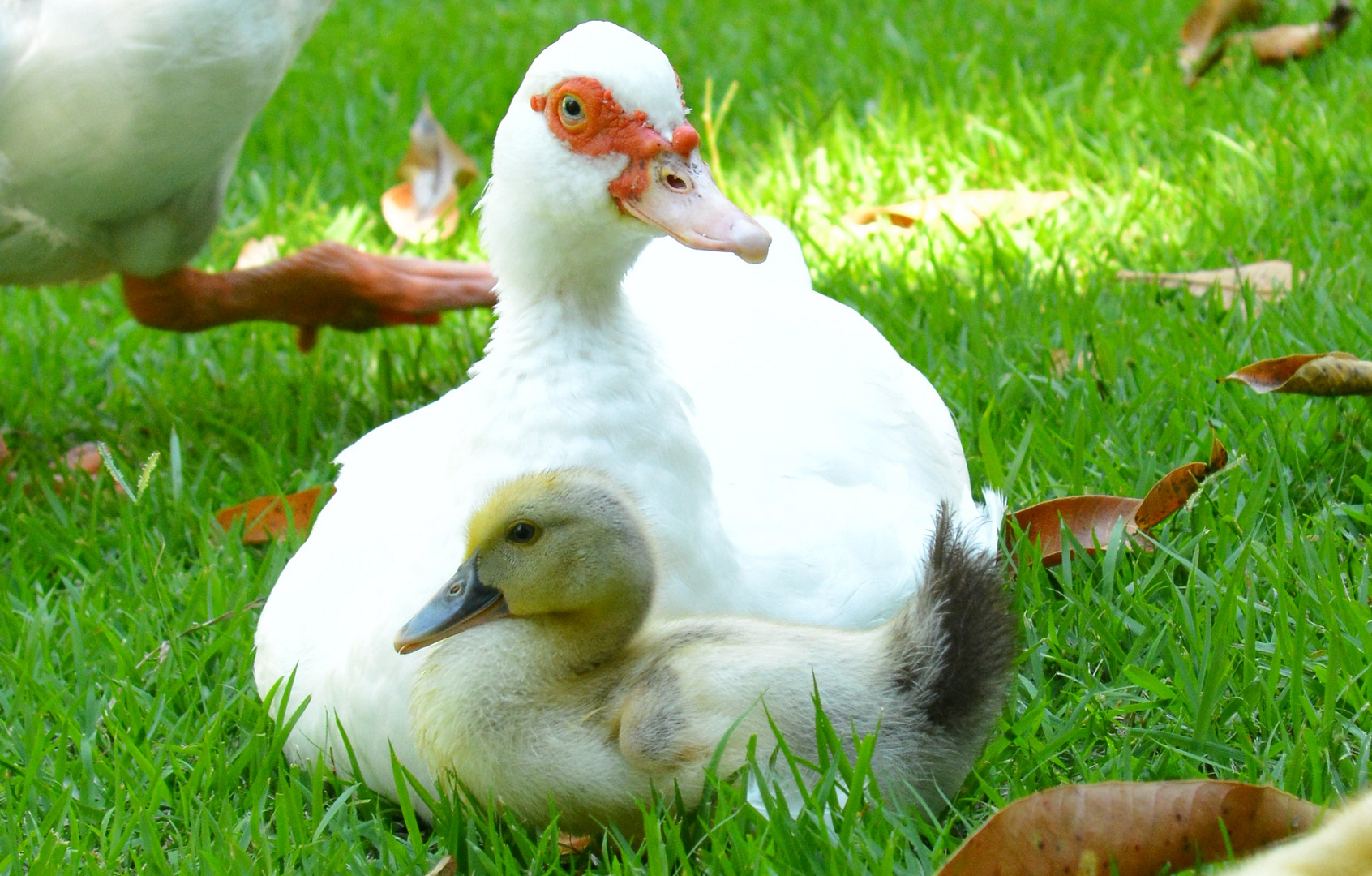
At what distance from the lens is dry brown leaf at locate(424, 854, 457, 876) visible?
188 centimetres

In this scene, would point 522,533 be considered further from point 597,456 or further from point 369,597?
point 369,597

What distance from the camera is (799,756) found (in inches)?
72.5

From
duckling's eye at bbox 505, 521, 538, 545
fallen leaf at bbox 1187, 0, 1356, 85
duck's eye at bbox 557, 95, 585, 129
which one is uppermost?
duck's eye at bbox 557, 95, 585, 129

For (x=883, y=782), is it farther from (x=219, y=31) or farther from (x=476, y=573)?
(x=219, y=31)

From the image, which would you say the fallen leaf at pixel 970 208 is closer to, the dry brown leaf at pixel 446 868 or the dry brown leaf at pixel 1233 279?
the dry brown leaf at pixel 1233 279

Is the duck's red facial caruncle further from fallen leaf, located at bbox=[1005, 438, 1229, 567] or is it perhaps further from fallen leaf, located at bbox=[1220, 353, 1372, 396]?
fallen leaf, located at bbox=[1220, 353, 1372, 396]

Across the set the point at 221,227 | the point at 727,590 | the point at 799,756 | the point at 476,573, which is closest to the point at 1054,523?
the point at 727,590

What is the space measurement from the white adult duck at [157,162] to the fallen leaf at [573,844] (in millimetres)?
1740

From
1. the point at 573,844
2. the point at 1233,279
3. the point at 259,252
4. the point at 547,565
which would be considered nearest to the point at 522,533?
the point at 547,565

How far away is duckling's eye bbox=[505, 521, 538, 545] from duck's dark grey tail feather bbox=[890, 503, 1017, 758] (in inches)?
18.1

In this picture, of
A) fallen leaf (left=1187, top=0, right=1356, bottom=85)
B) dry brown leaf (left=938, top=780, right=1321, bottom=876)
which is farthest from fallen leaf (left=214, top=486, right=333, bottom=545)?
fallen leaf (left=1187, top=0, right=1356, bottom=85)

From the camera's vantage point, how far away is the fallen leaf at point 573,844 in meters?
1.96

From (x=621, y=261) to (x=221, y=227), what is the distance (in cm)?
288

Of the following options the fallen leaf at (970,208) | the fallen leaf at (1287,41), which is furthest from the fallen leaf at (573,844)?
the fallen leaf at (1287,41)
